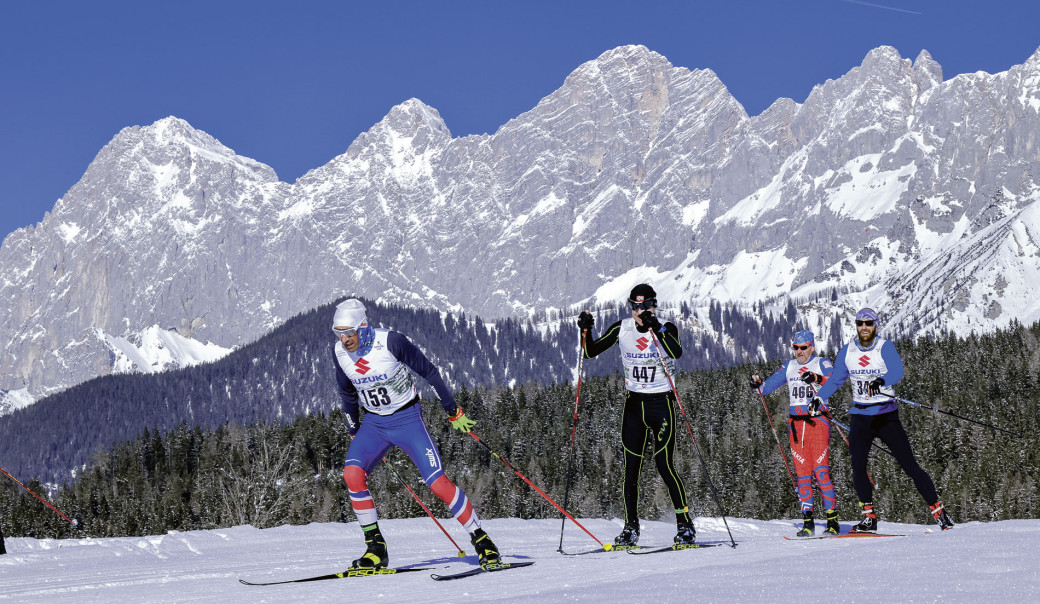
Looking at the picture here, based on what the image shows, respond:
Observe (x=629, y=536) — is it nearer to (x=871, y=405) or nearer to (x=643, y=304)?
(x=643, y=304)

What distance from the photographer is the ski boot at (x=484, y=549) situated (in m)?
10.4

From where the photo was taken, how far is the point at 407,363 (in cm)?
1101

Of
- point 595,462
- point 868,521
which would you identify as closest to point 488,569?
point 868,521

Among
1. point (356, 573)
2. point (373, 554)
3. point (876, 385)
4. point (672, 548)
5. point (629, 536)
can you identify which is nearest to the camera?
point (356, 573)

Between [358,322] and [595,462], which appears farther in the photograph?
[595,462]

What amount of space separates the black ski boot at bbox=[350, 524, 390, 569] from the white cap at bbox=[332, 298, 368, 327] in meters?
2.25

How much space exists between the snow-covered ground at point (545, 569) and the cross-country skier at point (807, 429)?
40.6 inches

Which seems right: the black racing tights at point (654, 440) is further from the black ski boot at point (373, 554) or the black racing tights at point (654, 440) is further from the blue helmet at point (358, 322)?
the blue helmet at point (358, 322)

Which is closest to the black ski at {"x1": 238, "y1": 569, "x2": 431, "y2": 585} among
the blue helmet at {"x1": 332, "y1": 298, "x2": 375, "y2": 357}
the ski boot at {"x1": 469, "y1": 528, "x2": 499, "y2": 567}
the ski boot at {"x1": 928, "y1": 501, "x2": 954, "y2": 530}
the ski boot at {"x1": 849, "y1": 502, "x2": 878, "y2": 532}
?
the ski boot at {"x1": 469, "y1": 528, "x2": 499, "y2": 567}

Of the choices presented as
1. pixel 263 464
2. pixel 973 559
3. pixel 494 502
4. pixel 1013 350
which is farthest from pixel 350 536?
pixel 1013 350

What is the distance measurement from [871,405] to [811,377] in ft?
3.35

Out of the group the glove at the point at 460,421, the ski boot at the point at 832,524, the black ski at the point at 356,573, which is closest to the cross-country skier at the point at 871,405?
the ski boot at the point at 832,524

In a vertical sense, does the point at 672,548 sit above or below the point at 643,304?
below

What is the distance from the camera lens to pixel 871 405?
46.1ft
